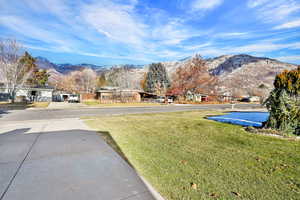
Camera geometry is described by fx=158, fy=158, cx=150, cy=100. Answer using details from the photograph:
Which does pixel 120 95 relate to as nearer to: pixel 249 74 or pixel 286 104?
pixel 286 104

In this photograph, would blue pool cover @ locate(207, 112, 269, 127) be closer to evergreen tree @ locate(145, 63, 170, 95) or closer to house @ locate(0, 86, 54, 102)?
house @ locate(0, 86, 54, 102)

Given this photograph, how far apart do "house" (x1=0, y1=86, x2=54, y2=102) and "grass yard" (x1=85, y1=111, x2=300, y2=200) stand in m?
31.9

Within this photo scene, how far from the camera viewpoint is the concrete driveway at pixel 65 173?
7.65 feet

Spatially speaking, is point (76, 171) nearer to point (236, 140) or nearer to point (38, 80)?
point (236, 140)

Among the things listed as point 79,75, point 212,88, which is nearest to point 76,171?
point 212,88

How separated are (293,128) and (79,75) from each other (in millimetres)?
58394

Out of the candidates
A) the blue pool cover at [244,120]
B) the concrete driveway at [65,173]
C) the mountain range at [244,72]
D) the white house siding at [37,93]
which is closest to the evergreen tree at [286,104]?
the blue pool cover at [244,120]

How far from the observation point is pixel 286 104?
6090 millimetres

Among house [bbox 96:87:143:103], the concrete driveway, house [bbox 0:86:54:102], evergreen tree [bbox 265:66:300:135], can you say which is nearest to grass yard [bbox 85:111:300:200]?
the concrete driveway

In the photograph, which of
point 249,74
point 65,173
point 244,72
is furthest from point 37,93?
point 244,72

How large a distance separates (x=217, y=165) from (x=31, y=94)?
37.9m

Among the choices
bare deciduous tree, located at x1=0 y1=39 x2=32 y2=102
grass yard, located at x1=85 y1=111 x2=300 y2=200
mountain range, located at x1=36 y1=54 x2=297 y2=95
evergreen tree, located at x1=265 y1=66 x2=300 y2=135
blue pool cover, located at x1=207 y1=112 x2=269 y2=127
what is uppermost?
mountain range, located at x1=36 y1=54 x2=297 y2=95

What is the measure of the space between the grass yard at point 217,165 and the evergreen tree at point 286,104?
1.10m

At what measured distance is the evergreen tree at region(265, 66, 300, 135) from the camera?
6016 mm
